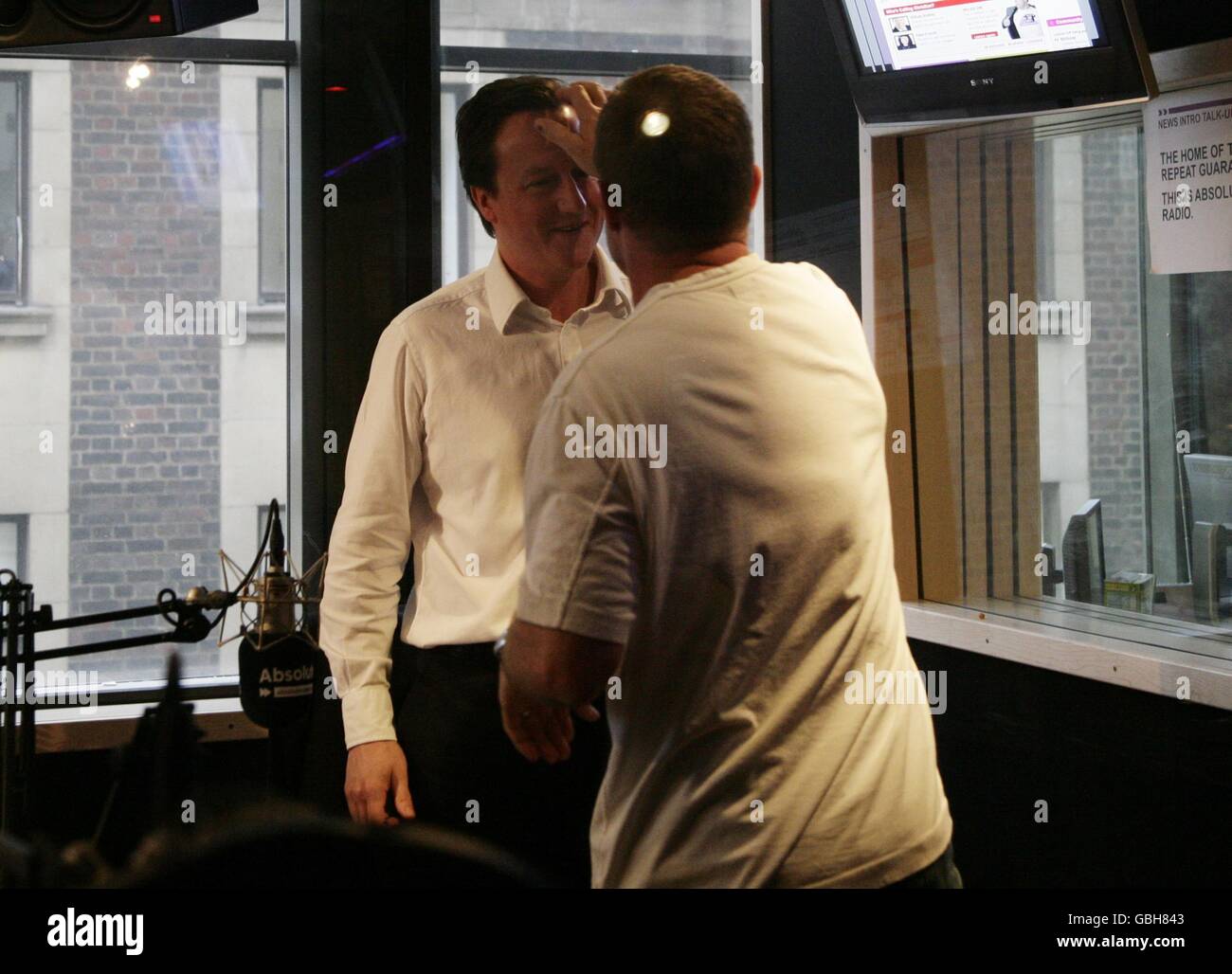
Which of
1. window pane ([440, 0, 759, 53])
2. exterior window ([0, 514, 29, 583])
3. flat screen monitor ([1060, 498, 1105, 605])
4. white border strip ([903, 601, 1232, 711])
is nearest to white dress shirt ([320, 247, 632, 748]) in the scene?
window pane ([440, 0, 759, 53])

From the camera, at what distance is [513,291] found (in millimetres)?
1845

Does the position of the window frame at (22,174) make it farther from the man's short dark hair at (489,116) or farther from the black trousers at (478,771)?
the black trousers at (478,771)

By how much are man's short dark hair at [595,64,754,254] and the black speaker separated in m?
0.82

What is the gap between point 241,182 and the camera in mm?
2021

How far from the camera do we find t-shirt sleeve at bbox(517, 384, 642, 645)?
4.52ft

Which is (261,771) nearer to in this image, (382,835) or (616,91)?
(382,835)

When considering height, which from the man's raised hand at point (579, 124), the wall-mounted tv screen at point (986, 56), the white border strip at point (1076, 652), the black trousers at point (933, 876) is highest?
the wall-mounted tv screen at point (986, 56)

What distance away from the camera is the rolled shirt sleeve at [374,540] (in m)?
1.84

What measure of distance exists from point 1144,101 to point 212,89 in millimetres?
1653

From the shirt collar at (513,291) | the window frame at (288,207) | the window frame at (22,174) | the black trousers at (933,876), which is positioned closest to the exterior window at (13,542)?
the window frame at (288,207)

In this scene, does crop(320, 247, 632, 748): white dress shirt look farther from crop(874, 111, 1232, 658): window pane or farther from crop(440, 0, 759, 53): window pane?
crop(874, 111, 1232, 658): window pane
